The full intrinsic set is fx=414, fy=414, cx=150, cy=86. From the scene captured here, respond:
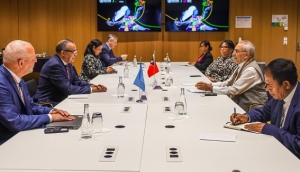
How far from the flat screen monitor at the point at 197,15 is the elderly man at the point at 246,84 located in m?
4.73

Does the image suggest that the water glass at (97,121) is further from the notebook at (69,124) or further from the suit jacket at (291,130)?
the suit jacket at (291,130)

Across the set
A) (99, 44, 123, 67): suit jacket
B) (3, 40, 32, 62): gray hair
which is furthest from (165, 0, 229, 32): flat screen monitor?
(3, 40, 32, 62): gray hair

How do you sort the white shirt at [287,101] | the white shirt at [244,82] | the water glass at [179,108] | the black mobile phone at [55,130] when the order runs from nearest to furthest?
the black mobile phone at [55,130] → the white shirt at [287,101] → the water glass at [179,108] → the white shirt at [244,82]

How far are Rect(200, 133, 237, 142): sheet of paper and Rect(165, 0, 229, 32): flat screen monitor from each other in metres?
7.03

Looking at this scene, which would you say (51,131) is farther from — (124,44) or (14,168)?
(124,44)

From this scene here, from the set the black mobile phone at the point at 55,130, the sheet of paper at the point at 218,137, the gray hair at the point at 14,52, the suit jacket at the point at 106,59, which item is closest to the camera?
the sheet of paper at the point at 218,137

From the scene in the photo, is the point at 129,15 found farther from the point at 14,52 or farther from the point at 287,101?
the point at 287,101

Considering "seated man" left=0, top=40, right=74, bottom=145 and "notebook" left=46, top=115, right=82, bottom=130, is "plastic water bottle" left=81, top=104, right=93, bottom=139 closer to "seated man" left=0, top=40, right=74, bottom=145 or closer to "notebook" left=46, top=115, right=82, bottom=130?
"notebook" left=46, top=115, right=82, bottom=130

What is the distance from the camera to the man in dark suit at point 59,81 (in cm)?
475

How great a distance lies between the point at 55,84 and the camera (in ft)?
15.8

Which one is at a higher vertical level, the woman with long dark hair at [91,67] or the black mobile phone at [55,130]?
the woman with long dark hair at [91,67]

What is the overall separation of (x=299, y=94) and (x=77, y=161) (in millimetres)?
1607

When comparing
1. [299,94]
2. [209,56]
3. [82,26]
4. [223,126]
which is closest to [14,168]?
[223,126]

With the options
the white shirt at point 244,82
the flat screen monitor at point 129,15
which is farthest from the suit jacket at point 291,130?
the flat screen monitor at point 129,15
